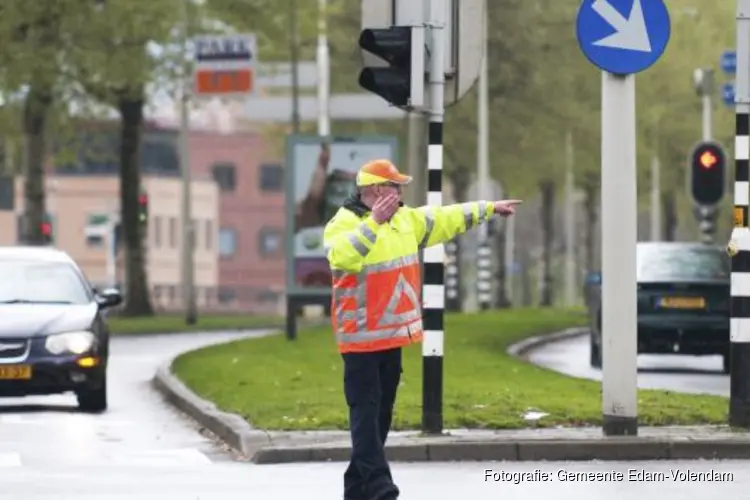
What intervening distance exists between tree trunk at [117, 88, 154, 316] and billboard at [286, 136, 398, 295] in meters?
22.1

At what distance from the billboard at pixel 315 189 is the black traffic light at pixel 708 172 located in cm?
470

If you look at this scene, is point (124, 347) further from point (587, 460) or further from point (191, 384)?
point (587, 460)

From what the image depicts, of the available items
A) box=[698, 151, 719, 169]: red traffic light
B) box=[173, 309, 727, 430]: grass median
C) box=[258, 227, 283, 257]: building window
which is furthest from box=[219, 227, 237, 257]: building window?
box=[698, 151, 719, 169]: red traffic light

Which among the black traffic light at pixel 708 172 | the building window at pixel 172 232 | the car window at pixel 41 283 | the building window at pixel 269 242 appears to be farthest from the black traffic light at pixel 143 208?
the building window at pixel 269 242

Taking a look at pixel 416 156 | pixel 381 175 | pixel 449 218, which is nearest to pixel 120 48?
pixel 416 156

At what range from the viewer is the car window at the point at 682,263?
27.9m

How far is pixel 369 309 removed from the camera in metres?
11.9

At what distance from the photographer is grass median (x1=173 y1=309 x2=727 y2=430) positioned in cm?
1748

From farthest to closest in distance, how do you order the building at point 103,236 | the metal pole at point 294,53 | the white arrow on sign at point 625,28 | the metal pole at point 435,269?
the building at point 103,236 < the metal pole at point 294,53 < the metal pole at point 435,269 < the white arrow on sign at point 625,28

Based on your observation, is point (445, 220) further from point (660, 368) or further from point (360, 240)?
point (660, 368)

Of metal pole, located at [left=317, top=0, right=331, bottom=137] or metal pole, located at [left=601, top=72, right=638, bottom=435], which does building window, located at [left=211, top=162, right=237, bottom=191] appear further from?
metal pole, located at [left=601, top=72, right=638, bottom=435]

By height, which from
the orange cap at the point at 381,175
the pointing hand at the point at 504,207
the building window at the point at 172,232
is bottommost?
the building window at the point at 172,232

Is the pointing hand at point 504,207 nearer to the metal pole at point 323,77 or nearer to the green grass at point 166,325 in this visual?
the green grass at point 166,325

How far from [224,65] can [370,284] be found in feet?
115
